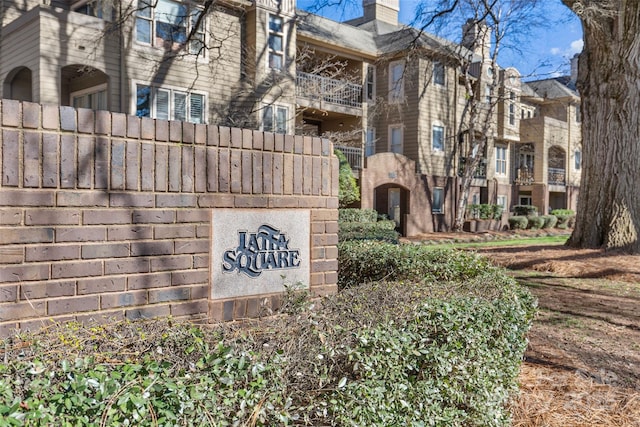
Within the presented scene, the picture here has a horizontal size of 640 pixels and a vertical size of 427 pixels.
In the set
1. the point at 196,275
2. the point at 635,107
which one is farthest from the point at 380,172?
the point at 196,275

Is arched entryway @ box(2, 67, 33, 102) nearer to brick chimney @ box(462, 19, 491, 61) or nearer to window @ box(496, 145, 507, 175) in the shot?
brick chimney @ box(462, 19, 491, 61)

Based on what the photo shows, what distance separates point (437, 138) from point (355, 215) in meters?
10.6

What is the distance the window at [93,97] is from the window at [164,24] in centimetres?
189

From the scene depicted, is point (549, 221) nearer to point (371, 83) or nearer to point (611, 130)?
point (371, 83)

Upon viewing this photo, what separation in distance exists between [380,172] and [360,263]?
16.4 metres

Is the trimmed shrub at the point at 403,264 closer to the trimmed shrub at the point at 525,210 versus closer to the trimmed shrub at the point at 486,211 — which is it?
the trimmed shrub at the point at 486,211

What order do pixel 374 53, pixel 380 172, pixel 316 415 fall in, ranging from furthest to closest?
pixel 374 53 → pixel 380 172 → pixel 316 415

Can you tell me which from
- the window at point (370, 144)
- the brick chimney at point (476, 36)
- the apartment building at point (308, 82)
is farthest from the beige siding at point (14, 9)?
the window at point (370, 144)

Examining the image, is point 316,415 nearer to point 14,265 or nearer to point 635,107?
point 14,265

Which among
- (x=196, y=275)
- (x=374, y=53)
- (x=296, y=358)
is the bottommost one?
(x=296, y=358)

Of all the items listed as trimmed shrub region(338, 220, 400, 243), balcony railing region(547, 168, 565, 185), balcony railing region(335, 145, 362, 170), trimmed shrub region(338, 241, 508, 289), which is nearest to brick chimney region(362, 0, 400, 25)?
balcony railing region(335, 145, 362, 170)

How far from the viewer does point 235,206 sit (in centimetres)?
394

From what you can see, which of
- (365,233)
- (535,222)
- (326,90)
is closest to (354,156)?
(326,90)

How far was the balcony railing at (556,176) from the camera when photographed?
1507 inches
